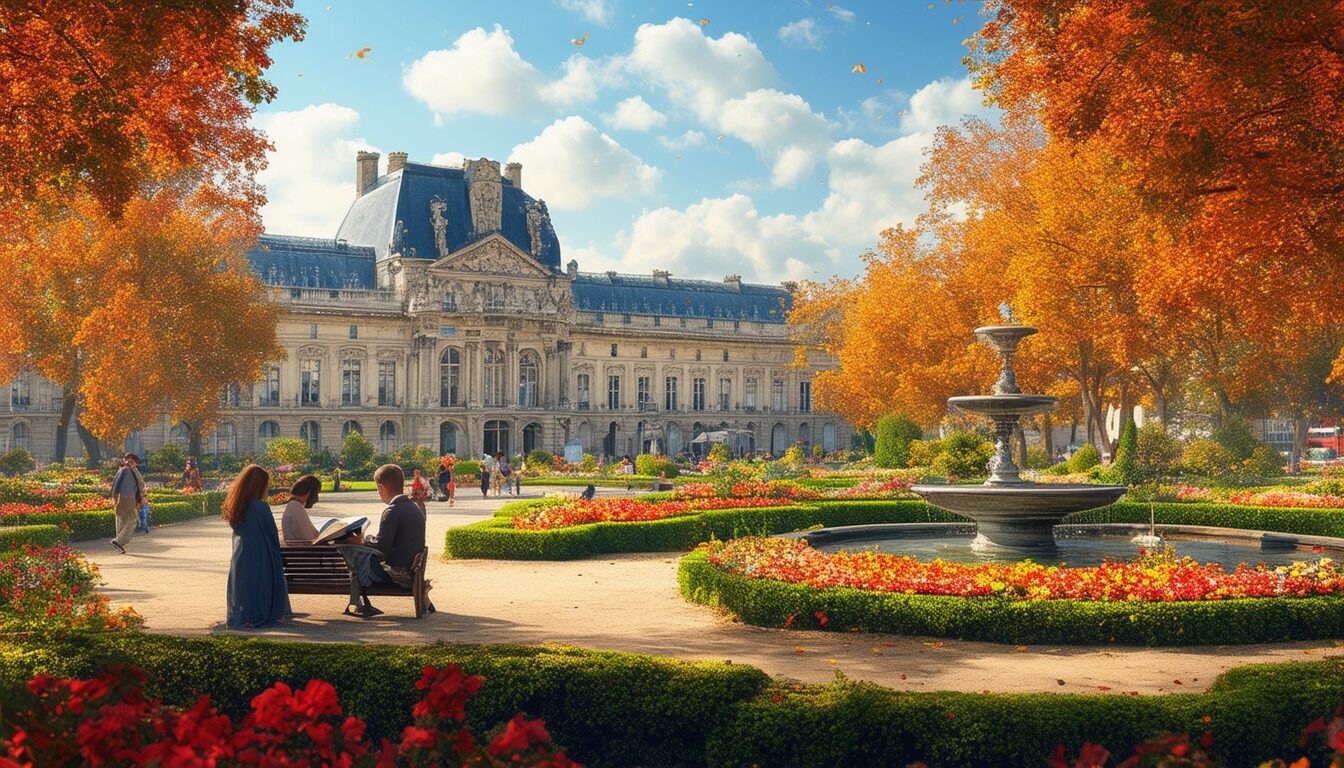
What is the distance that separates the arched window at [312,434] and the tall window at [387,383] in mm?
3074

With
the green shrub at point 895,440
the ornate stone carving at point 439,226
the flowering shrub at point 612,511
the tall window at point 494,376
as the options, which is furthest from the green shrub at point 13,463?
the flowering shrub at point 612,511

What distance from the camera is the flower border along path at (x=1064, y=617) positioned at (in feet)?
29.2

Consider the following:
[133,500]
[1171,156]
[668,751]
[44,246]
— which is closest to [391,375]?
[44,246]

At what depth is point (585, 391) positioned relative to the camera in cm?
6456

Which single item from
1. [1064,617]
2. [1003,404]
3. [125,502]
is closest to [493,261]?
[125,502]

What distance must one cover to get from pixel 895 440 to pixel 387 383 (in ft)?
93.9

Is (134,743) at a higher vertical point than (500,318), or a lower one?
lower

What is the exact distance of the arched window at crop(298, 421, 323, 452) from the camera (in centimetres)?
5569

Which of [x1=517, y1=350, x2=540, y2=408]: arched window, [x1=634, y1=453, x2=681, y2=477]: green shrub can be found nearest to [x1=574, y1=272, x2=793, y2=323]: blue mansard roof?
[x1=517, y1=350, x2=540, y2=408]: arched window

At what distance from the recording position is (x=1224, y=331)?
3319 centimetres

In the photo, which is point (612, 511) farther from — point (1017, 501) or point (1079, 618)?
point (1079, 618)

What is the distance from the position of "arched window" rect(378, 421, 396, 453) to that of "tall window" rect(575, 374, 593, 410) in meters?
10.8

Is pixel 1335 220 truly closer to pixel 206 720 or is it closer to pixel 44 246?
pixel 206 720

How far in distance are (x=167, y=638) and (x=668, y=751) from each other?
10.4 ft
